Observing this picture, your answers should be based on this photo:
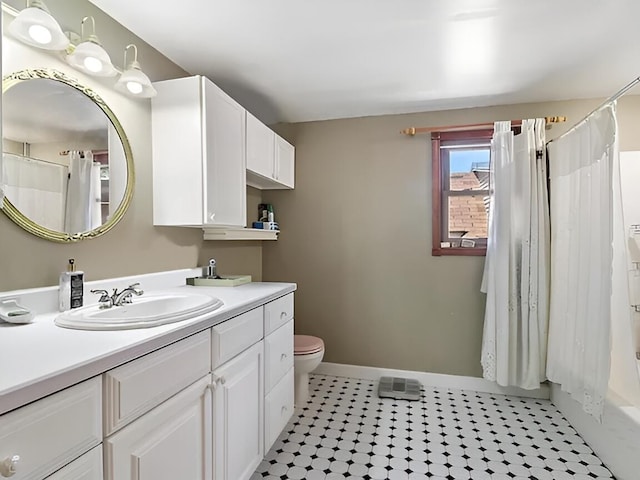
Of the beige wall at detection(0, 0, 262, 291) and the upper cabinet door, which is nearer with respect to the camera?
the beige wall at detection(0, 0, 262, 291)

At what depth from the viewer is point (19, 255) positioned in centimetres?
127

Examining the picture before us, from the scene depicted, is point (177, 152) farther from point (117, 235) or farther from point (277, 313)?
point (277, 313)

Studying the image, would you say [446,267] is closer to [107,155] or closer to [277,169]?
[277,169]

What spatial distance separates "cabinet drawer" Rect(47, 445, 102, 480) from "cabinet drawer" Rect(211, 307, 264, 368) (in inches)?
19.6

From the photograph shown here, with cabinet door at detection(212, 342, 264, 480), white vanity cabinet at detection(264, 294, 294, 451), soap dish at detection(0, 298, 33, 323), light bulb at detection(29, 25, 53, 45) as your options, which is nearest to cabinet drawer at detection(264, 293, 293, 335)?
white vanity cabinet at detection(264, 294, 294, 451)

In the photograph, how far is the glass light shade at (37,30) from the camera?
119 centimetres

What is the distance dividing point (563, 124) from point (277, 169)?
214 centimetres

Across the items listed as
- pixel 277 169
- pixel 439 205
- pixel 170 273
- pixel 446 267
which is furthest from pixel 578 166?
pixel 170 273

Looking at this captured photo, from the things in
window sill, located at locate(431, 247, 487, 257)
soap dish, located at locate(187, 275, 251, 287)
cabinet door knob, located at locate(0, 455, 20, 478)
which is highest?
window sill, located at locate(431, 247, 487, 257)

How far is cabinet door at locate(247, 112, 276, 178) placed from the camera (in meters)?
2.26

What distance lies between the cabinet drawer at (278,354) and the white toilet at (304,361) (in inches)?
9.0

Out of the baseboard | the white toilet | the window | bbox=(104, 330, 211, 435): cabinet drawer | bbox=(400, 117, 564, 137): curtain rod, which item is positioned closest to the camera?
bbox=(104, 330, 211, 435): cabinet drawer

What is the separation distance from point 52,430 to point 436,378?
2.65 m

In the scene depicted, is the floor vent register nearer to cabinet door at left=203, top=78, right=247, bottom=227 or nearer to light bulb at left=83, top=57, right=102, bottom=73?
cabinet door at left=203, top=78, right=247, bottom=227
